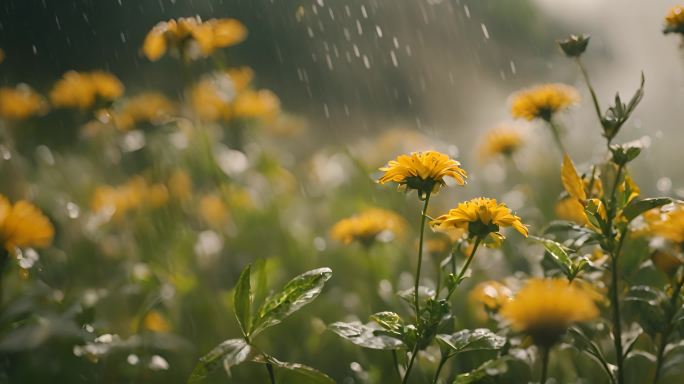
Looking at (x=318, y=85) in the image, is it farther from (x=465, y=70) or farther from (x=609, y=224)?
(x=609, y=224)

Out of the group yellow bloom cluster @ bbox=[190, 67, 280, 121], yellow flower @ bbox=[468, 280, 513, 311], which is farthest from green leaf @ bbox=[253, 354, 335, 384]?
yellow bloom cluster @ bbox=[190, 67, 280, 121]

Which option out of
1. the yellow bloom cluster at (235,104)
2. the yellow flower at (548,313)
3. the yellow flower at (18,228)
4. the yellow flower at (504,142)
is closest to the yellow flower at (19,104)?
the yellow bloom cluster at (235,104)

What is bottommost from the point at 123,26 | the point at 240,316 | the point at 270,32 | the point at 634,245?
the point at 634,245

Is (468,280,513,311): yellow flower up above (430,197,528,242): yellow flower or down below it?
below

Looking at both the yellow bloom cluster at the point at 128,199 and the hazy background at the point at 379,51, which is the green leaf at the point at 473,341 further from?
the hazy background at the point at 379,51

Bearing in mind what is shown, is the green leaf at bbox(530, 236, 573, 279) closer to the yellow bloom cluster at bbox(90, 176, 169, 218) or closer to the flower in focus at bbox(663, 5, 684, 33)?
the flower in focus at bbox(663, 5, 684, 33)

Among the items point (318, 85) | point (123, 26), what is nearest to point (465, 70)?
point (318, 85)
